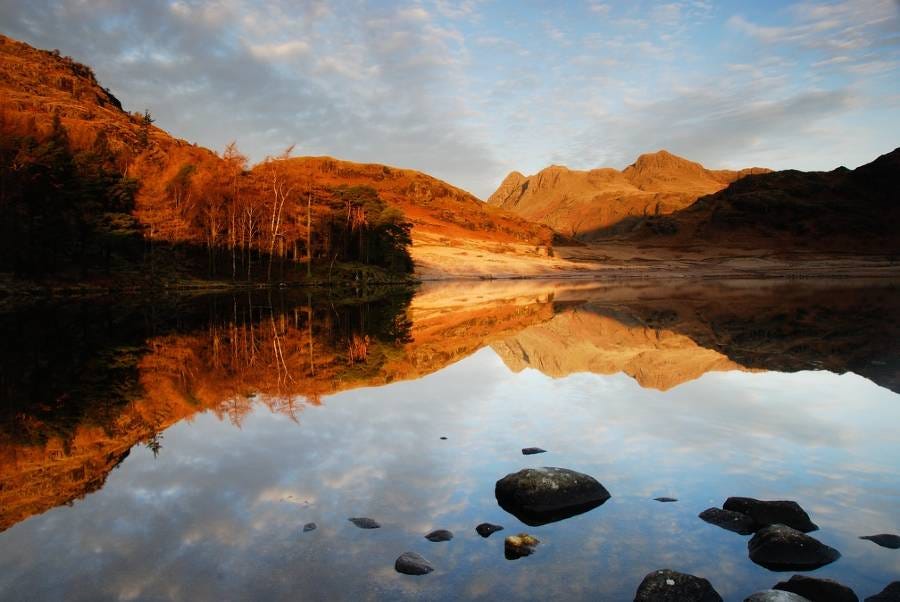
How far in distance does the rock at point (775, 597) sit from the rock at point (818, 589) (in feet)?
0.80

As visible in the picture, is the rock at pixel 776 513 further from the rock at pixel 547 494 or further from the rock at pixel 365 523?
the rock at pixel 365 523

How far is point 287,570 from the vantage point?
5.12 m

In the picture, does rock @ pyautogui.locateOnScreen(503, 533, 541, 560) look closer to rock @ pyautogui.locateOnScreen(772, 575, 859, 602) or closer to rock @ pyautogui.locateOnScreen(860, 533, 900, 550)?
rock @ pyautogui.locateOnScreen(772, 575, 859, 602)

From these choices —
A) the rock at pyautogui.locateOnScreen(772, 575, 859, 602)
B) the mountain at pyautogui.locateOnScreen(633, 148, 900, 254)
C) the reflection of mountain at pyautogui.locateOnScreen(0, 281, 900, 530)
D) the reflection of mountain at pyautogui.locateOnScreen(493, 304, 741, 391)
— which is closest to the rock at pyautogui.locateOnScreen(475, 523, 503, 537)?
the rock at pyautogui.locateOnScreen(772, 575, 859, 602)

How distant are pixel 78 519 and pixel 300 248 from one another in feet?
214

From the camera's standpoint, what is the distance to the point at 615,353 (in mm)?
18641

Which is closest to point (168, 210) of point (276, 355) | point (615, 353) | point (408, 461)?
point (276, 355)

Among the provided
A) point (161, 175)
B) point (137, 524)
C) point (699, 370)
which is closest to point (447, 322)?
point (699, 370)

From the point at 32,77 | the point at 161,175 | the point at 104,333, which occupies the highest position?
the point at 32,77

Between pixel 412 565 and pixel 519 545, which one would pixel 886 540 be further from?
pixel 412 565

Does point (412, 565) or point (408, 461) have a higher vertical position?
point (412, 565)

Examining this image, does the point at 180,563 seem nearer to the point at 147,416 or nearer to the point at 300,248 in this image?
the point at 147,416

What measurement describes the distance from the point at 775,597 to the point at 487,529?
8.69 feet

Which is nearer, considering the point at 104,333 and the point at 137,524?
the point at 137,524
